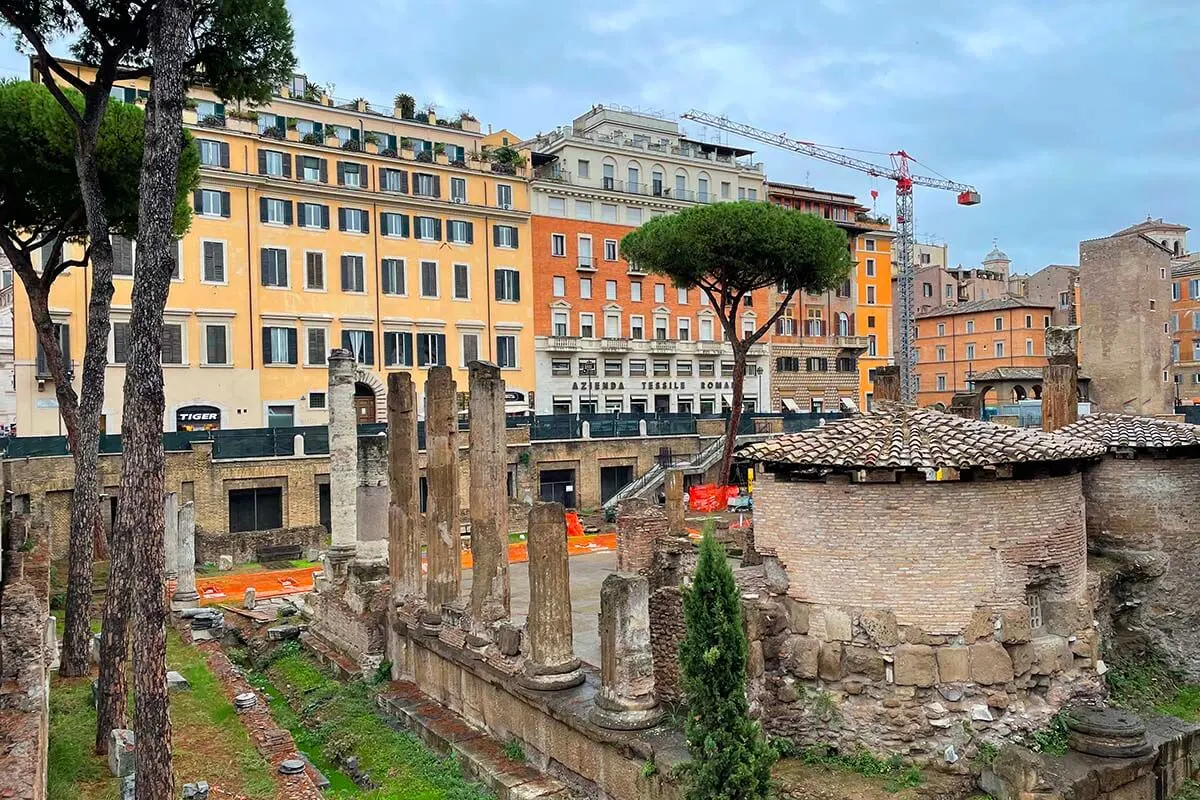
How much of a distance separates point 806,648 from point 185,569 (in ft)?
40.3

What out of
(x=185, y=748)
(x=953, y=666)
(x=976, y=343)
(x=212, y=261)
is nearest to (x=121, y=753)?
(x=185, y=748)

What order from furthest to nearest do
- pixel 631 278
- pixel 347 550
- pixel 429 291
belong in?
pixel 631 278 < pixel 429 291 < pixel 347 550

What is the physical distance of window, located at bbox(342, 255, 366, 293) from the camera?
34.0m

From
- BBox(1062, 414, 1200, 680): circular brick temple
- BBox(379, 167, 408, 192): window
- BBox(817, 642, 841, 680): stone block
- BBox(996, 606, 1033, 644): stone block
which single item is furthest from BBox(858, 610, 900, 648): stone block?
BBox(379, 167, 408, 192): window

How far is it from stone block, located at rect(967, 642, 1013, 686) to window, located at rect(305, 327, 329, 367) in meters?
29.3

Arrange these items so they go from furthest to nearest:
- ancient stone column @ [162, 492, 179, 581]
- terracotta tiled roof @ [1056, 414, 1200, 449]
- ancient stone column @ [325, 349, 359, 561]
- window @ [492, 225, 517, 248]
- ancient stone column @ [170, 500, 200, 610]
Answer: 1. window @ [492, 225, 517, 248]
2. ancient stone column @ [162, 492, 179, 581]
3. ancient stone column @ [170, 500, 200, 610]
4. ancient stone column @ [325, 349, 359, 561]
5. terracotta tiled roof @ [1056, 414, 1200, 449]

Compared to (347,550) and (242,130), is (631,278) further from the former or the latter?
(347,550)

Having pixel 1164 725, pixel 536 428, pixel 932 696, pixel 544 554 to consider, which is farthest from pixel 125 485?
pixel 536 428

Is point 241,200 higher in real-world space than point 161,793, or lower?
higher

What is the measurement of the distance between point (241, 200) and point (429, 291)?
780 cm

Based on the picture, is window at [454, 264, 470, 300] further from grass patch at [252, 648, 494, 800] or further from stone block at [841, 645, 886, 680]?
stone block at [841, 645, 886, 680]

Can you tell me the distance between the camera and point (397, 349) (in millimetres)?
35000

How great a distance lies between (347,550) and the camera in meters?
14.5

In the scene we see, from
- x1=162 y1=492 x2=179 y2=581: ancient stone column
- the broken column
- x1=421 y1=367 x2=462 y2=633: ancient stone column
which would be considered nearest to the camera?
the broken column
